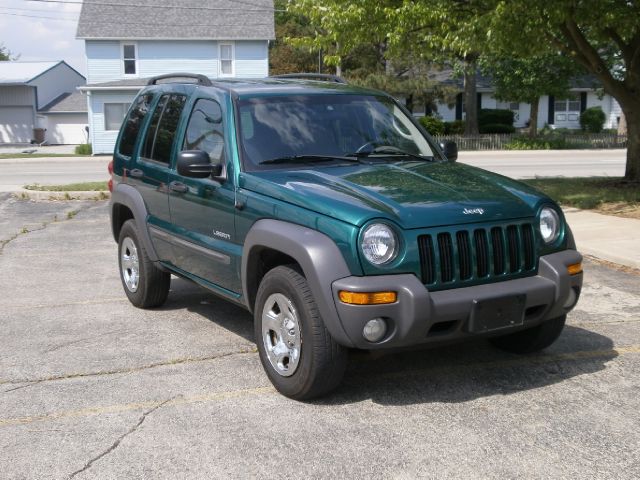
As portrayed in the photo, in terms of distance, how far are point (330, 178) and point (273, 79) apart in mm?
1857

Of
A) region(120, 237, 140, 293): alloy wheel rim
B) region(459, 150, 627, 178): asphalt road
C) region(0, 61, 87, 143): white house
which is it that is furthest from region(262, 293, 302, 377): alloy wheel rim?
region(0, 61, 87, 143): white house

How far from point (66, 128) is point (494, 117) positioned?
29.1 m

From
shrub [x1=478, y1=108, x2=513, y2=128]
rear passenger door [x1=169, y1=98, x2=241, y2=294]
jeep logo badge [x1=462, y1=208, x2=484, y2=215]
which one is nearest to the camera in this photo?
jeep logo badge [x1=462, y1=208, x2=484, y2=215]

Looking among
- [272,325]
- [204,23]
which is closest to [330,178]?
[272,325]

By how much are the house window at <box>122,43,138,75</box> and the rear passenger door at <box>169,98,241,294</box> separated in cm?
3284

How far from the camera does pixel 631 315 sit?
22.4ft

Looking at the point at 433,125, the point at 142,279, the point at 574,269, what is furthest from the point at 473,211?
the point at 433,125

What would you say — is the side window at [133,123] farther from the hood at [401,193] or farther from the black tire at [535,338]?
the black tire at [535,338]

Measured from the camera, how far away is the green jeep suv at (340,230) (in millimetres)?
4461

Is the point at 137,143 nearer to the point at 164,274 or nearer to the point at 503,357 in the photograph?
the point at 164,274

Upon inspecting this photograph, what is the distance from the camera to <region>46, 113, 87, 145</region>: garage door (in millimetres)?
54719

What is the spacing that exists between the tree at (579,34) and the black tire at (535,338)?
771 centimetres

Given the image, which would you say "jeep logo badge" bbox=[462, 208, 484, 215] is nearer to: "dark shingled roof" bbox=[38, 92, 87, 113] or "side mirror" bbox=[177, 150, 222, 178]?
"side mirror" bbox=[177, 150, 222, 178]

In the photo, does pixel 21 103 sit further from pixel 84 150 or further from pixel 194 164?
pixel 194 164
